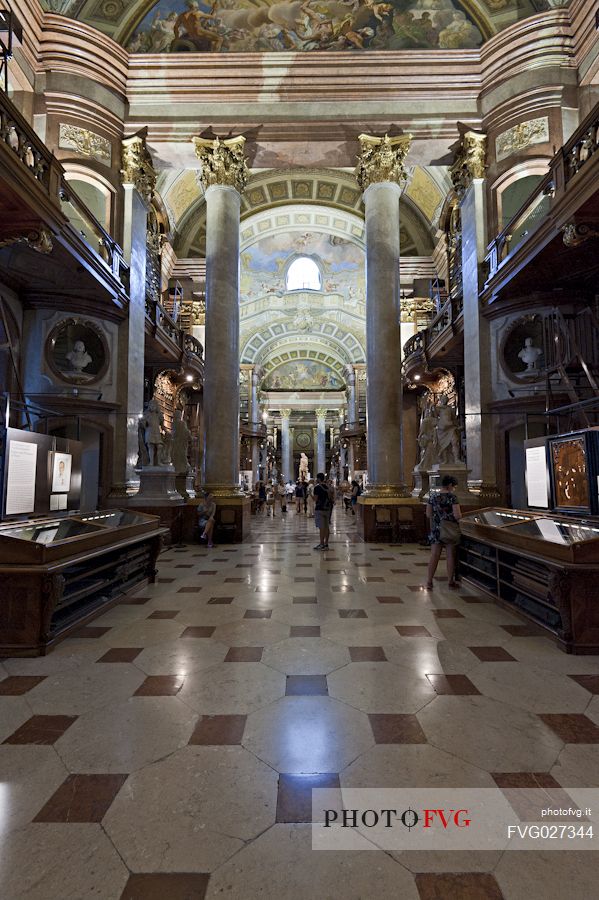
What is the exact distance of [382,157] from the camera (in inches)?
432

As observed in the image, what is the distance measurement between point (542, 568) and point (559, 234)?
590 cm

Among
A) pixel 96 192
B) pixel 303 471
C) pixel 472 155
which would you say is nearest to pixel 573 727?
pixel 472 155

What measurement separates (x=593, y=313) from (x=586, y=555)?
8039mm

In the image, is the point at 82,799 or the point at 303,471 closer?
the point at 82,799

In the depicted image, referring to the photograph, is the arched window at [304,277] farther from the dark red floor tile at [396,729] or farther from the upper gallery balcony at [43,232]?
the dark red floor tile at [396,729]

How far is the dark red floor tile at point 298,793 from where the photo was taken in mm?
1705

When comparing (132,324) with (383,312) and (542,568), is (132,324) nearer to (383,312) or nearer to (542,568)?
(383,312)

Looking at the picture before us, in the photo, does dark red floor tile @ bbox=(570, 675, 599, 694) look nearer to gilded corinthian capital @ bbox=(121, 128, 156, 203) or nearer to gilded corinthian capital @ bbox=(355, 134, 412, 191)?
gilded corinthian capital @ bbox=(355, 134, 412, 191)

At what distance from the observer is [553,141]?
984 cm

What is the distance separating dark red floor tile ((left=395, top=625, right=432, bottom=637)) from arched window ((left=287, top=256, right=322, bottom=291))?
82.0 ft

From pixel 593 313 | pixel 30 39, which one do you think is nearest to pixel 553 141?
pixel 593 313

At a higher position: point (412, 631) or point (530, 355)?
point (530, 355)

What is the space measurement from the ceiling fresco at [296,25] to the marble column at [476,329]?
2.47 m

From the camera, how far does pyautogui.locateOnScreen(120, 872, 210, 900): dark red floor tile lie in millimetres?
1365
